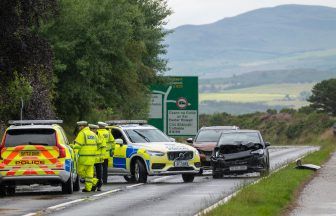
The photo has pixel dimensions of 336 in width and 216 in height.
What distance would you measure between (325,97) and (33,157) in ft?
340

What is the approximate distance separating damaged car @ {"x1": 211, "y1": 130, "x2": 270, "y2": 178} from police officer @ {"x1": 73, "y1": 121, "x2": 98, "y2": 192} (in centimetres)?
796

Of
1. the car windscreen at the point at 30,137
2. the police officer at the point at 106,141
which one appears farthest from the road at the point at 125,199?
the car windscreen at the point at 30,137

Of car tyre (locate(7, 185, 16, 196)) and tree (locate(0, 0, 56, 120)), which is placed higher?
tree (locate(0, 0, 56, 120))

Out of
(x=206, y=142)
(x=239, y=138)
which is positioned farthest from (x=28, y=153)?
(x=206, y=142)

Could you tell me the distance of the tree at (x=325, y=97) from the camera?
123m

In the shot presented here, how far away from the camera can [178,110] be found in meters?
52.8

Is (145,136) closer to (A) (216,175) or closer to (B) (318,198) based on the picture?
(A) (216,175)

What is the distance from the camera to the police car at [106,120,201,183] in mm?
31531

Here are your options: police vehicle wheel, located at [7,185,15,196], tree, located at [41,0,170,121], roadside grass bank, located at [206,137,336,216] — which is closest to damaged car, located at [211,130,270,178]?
roadside grass bank, located at [206,137,336,216]

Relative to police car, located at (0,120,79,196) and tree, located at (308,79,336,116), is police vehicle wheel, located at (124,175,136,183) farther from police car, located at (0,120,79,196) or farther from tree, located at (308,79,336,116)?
tree, located at (308,79,336,116)

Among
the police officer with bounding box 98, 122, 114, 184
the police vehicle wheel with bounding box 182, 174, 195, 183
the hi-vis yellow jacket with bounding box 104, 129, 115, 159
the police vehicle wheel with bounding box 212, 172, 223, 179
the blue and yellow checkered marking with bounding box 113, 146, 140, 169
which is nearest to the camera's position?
the police officer with bounding box 98, 122, 114, 184

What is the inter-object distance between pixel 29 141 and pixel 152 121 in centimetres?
2750

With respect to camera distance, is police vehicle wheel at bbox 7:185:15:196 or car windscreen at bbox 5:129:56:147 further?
police vehicle wheel at bbox 7:185:15:196

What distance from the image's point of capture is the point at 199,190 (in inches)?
1071
